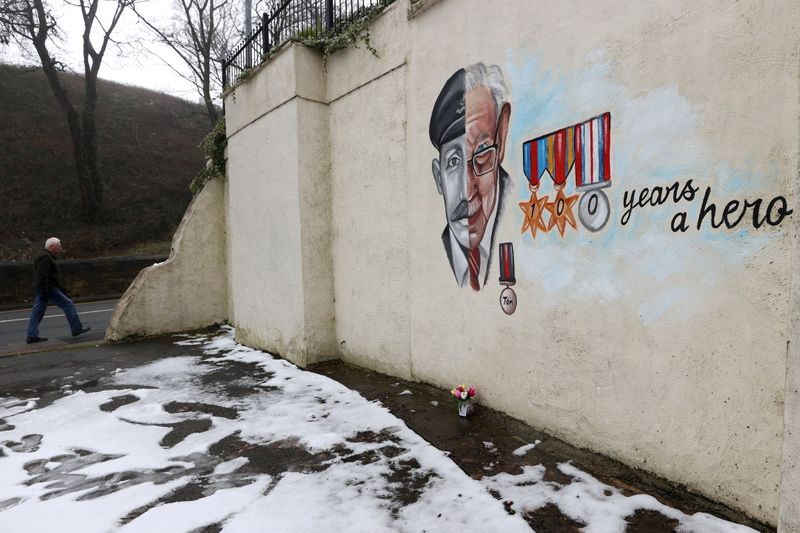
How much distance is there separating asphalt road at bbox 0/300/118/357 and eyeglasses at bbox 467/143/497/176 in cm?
709

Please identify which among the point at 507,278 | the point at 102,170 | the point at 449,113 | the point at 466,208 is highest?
the point at 102,170

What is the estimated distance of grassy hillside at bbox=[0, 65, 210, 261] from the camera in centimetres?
1994

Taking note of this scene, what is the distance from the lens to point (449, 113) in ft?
14.2

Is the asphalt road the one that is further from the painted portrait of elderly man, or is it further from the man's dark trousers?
the painted portrait of elderly man

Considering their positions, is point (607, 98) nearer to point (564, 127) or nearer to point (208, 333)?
point (564, 127)

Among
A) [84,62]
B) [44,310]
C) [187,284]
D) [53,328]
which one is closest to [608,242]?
[187,284]

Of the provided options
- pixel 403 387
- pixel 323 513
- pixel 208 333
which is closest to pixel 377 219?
pixel 403 387

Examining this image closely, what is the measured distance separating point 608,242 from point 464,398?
68.7 inches

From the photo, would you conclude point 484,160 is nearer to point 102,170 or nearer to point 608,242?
point 608,242

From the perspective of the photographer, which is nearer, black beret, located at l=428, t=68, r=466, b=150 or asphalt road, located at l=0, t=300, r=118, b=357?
black beret, located at l=428, t=68, r=466, b=150

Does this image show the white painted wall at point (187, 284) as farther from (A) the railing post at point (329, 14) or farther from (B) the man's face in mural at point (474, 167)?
(B) the man's face in mural at point (474, 167)

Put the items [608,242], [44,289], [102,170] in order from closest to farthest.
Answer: [608,242] → [44,289] → [102,170]

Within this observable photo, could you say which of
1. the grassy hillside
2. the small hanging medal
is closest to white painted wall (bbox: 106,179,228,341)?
the small hanging medal

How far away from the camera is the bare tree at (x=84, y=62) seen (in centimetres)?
1670
